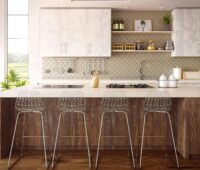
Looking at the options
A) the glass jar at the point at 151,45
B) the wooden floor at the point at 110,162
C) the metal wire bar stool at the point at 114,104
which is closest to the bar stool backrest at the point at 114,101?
the metal wire bar stool at the point at 114,104

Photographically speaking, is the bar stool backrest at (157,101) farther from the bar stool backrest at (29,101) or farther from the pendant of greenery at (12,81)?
the pendant of greenery at (12,81)

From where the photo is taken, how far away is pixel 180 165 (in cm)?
445

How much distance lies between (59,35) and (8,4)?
170 cm

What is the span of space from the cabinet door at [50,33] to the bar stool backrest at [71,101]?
275 centimetres

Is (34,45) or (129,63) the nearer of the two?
(34,45)

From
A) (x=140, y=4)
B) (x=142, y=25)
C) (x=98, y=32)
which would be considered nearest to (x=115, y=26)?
(x=98, y=32)

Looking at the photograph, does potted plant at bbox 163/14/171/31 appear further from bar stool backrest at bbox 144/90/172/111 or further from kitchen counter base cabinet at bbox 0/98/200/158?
bar stool backrest at bbox 144/90/172/111

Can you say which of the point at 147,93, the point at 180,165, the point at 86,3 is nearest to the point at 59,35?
the point at 86,3

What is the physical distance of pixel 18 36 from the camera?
8.17 metres

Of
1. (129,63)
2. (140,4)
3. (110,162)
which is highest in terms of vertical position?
(140,4)

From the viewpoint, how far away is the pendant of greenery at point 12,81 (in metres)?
7.74

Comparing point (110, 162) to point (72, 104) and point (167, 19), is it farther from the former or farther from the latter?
point (167, 19)

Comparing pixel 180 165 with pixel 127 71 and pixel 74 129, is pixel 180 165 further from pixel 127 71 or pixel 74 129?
pixel 127 71

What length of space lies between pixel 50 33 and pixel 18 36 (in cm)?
111
